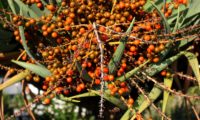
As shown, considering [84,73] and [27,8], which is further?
[27,8]

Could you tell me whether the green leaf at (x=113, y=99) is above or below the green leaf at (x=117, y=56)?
below

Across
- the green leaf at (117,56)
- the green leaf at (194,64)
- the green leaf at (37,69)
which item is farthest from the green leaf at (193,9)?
the green leaf at (37,69)

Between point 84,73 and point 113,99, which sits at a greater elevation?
point 84,73

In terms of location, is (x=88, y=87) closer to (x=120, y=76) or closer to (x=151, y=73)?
(x=120, y=76)

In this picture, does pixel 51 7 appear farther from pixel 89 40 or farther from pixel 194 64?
pixel 194 64

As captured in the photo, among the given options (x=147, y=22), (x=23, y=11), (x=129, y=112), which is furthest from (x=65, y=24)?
(x=129, y=112)

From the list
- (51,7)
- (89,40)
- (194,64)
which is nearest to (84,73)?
(89,40)

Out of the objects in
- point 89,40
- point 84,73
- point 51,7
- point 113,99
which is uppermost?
point 51,7

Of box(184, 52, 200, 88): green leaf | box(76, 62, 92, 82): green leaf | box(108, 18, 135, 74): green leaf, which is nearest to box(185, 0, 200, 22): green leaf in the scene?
box(184, 52, 200, 88): green leaf

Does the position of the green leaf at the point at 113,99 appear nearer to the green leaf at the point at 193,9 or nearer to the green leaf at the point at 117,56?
the green leaf at the point at 117,56
